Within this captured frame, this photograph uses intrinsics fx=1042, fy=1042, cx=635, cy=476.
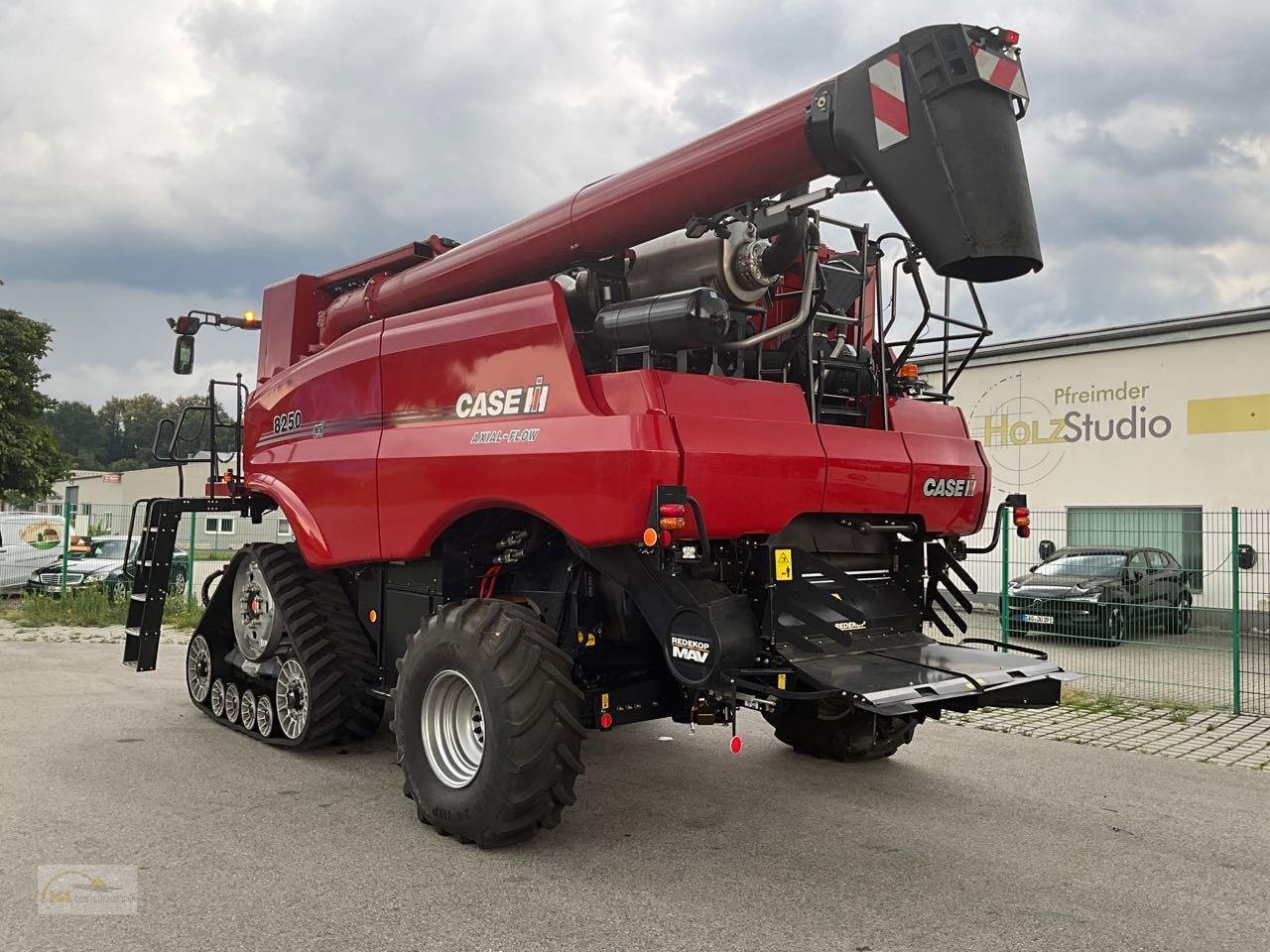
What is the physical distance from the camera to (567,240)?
18.8 feet

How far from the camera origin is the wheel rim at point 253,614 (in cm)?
713

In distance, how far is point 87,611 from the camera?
14.9 meters

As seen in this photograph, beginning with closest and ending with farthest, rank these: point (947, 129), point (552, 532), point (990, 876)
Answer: point (947, 129) < point (990, 876) < point (552, 532)

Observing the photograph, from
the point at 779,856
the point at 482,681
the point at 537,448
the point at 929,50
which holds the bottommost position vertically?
the point at 779,856

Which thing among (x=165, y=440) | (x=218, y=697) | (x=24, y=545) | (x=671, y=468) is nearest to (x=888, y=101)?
(x=671, y=468)

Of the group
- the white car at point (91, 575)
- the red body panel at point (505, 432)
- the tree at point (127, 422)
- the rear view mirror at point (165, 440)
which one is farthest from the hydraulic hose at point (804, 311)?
the tree at point (127, 422)

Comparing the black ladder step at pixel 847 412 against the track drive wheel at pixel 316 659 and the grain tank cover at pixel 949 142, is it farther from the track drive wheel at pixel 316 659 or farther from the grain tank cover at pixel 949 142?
the track drive wheel at pixel 316 659

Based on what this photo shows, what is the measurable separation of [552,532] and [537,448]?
2.34ft

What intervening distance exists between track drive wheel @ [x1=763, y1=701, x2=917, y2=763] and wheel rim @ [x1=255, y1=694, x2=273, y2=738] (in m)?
3.41

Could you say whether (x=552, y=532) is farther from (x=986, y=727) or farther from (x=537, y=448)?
(x=986, y=727)

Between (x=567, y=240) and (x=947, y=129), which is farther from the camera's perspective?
(x=567, y=240)

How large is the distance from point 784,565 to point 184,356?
581 centimetres

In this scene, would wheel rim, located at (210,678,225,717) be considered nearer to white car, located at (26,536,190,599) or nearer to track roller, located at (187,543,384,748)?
track roller, located at (187,543,384,748)

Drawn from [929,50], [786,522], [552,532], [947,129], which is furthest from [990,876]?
[929,50]
